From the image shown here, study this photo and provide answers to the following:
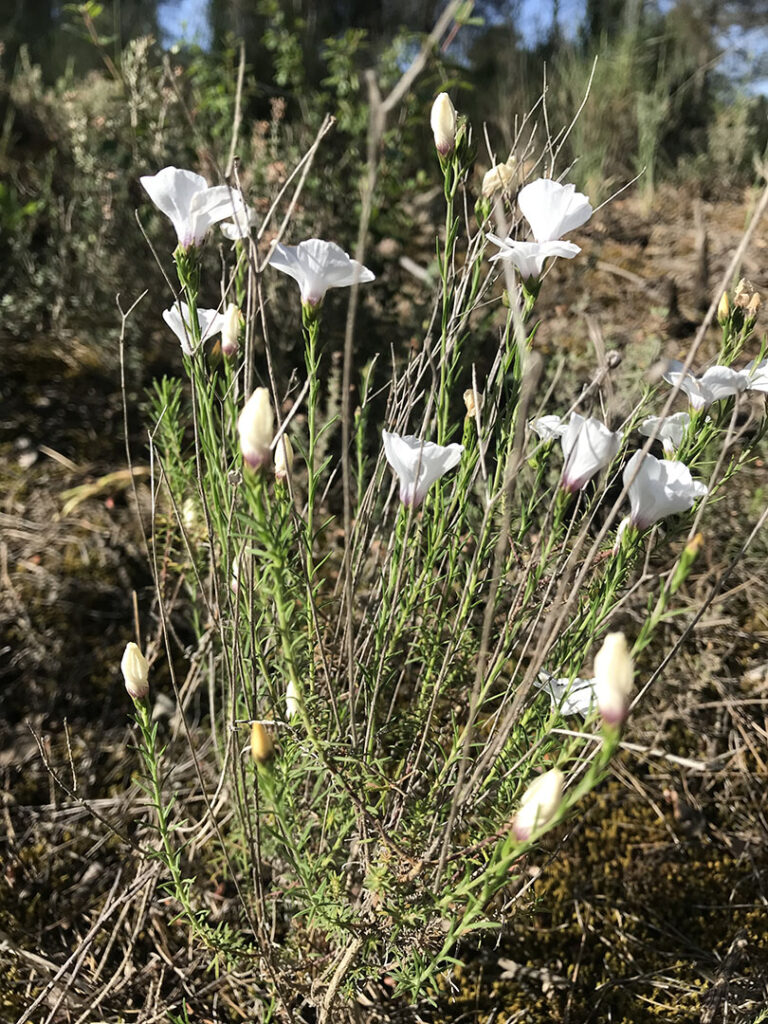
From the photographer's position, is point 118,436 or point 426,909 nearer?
point 426,909

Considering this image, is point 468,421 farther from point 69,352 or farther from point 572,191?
point 69,352

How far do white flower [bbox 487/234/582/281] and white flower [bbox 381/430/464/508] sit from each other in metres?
0.19

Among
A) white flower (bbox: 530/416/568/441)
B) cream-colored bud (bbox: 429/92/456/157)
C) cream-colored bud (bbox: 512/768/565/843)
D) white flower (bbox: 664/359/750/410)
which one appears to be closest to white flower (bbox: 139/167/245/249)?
cream-colored bud (bbox: 429/92/456/157)

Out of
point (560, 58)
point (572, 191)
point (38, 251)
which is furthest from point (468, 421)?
point (560, 58)

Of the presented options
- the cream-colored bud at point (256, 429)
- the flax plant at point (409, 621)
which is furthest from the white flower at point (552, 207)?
the cream-colored bud at point (256, 429)

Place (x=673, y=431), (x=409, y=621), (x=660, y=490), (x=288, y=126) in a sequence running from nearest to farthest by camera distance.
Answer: (x=660, y=490), (x=673, y=431), (x=409, y=621), (x=288, y=126)

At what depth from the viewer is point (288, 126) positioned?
8.80 ft

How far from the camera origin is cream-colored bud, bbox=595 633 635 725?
0.53 m

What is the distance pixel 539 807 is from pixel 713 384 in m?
0.45

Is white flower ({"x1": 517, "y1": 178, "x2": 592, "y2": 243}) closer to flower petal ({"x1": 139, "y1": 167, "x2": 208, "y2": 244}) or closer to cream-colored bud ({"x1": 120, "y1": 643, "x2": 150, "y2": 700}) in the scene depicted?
flower petal ({"x1": 139, "y1": 167, "x2": 208, "y2": 244})

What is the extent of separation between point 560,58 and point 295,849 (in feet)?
16.0

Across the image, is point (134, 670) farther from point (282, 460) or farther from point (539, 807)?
point (539, 807)

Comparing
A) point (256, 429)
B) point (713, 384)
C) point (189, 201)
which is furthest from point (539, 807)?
point (189, 201)

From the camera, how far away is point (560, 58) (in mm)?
4438
